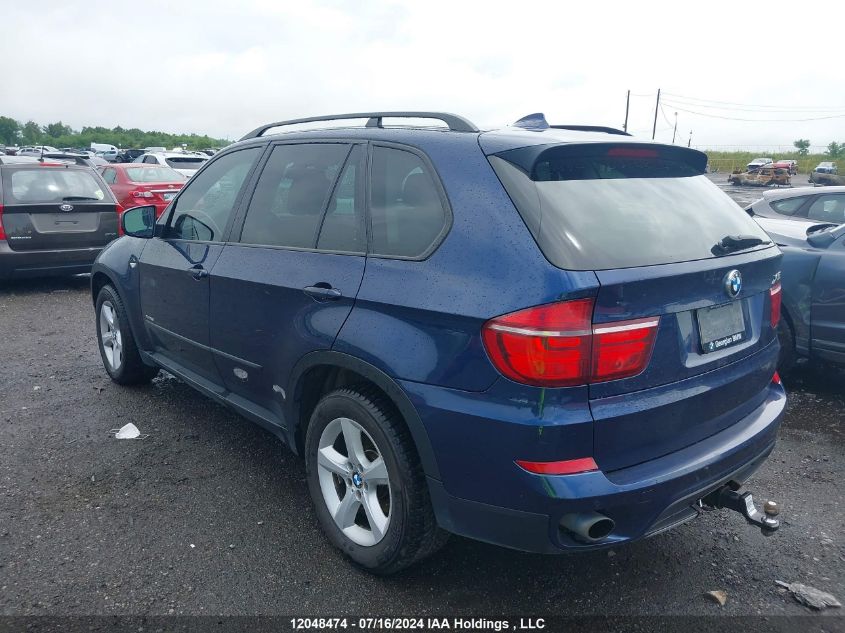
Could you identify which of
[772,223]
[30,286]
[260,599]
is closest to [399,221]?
[260,599]

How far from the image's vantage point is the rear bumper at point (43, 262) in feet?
26.0

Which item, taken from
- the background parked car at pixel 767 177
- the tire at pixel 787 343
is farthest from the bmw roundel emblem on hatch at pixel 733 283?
the background parked car at pixel 767 177

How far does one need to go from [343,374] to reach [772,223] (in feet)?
15.2

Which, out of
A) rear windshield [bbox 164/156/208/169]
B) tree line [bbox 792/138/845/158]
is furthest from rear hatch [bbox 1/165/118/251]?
tree line [bbox 792/138/845/158]

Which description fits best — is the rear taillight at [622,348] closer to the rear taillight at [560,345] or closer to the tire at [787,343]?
the rear taillight at [560,345]

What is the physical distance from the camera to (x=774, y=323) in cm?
287

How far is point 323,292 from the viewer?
2.73 metres

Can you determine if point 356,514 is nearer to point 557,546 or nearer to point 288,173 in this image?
point 557,546

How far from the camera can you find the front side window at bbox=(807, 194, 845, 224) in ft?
20.3

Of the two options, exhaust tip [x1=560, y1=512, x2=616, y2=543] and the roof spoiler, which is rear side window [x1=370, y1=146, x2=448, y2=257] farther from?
exhaust tip [x1=560, y1=512, x2=616, y2=543]

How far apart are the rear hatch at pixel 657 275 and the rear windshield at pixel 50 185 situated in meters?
7.73

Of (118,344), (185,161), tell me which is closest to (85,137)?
(185,161)

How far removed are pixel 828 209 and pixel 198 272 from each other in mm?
5855

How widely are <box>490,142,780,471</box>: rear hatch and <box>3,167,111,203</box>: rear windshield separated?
25.4 ft
